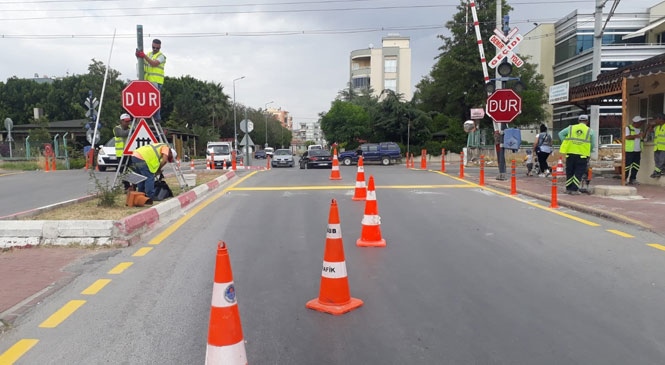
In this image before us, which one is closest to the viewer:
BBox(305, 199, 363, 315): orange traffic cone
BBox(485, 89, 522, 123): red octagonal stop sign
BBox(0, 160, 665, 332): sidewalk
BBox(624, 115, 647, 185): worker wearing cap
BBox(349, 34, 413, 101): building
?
BBox(305, 199, 363, 315): orange traffic cone

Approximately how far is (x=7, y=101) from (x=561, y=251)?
238 feet

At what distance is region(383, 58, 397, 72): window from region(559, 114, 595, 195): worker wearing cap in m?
71.6

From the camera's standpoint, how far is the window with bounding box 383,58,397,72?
3216 inches

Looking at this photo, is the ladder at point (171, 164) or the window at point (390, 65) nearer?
the ladder at point (171, 164)

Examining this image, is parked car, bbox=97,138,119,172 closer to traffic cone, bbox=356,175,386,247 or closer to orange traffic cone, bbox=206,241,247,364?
traffic cone, bbox=356,175,386,247

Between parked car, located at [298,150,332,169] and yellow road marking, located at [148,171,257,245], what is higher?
parked car, located at [298,150,332,169]

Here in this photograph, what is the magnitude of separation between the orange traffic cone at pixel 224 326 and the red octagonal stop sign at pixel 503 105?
1354 cm

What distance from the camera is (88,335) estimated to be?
4.24 m

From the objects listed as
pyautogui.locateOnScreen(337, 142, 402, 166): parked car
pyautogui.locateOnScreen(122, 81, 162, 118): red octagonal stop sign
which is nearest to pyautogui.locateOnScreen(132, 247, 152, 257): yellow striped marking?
pyautogui.locateOnScreen(122, 81, 162, 118): red octagonal stop sign

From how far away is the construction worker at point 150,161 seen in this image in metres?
10.1

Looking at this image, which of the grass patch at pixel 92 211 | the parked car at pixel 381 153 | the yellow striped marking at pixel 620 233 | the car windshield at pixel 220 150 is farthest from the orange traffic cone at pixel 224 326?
the parked car at pixel 381 153

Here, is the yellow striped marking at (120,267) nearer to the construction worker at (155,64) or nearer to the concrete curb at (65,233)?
the concrete curb at (65,233)

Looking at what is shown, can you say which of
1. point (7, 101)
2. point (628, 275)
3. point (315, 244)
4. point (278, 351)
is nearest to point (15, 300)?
point (278, 351)

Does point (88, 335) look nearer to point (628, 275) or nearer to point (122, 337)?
point (122, 337)
